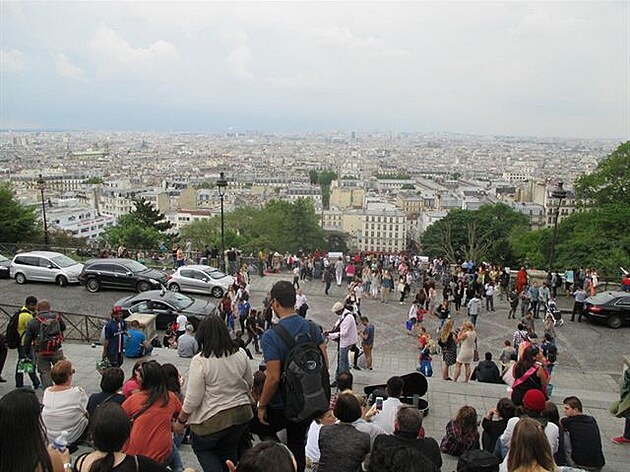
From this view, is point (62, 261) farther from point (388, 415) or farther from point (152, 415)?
point (152, 415)

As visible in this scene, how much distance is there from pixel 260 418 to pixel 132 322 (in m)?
7.64

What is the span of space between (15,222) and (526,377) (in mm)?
30420

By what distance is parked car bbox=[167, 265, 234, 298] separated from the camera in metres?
19.6

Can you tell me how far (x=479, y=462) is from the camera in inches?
217

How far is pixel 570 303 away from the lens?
19.8 meters

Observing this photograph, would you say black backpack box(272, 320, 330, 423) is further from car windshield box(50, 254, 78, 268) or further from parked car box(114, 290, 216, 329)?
car windshield box(50, 254, 78, 268)

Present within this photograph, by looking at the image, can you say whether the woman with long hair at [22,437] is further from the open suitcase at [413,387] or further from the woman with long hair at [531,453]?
the open suitcase at [413,387]

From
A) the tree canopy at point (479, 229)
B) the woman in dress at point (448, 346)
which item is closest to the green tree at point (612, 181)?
the tree canopy at point (479, 229)

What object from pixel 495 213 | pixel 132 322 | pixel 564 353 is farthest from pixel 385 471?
pixel 495 213

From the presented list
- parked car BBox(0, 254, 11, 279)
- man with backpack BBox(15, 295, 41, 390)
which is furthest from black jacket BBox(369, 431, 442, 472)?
parked car BBox(0, 254, 11, 279)

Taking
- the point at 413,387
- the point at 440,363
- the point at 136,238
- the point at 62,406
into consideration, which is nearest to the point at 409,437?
Result: the point at 413,387

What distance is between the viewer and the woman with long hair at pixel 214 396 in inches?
187

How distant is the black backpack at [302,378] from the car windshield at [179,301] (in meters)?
11.7

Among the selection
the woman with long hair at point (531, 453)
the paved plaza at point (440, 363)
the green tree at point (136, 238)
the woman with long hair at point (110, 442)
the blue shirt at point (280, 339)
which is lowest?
the green tree at point (136, 238)
